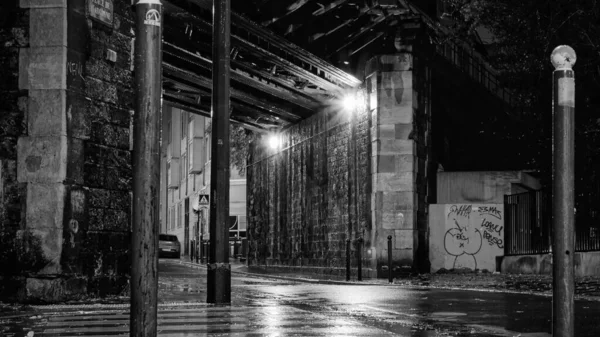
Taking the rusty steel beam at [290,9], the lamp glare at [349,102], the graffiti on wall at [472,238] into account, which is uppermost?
the rusty steel beam at [290,9]

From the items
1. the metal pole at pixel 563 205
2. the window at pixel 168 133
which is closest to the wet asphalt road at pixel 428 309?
the metal pole at pixel 563 205

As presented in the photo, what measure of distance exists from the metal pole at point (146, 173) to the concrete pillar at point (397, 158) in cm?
2088

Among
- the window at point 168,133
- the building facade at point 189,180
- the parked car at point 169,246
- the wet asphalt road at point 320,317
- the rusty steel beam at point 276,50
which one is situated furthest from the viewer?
the window at point 168,133

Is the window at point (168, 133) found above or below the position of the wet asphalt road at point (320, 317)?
above

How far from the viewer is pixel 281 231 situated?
35250mm

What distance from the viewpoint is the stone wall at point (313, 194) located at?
27219 mm

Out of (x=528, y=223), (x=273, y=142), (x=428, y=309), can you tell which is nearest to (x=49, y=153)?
(x=428, y=309)

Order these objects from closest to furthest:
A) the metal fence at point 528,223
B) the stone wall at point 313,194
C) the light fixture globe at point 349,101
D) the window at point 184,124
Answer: the metal fence at point 528,223
the stone wall at point 313,194
the light fixture globe at point 349,101
the window at point 184,124

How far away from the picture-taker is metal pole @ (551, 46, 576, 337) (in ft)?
18.2

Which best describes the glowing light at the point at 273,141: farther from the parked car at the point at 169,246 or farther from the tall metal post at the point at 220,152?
the tall metal post at the point at 220,152

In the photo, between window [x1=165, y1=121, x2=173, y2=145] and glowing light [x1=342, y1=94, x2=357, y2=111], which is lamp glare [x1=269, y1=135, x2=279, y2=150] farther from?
window [x1=165, y1=121, x2=173, y2=145]

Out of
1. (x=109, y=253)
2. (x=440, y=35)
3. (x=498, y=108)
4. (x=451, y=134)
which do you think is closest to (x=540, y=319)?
(x=109, y=253)

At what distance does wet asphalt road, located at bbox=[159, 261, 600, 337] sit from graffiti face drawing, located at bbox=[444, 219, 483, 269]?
10.6 m

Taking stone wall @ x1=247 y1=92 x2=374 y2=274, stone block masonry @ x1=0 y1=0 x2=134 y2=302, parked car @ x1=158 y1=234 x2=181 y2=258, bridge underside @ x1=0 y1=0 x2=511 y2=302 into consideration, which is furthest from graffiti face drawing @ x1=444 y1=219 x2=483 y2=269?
parked car @ x1=158 y1=234 x2=181 y2=258
